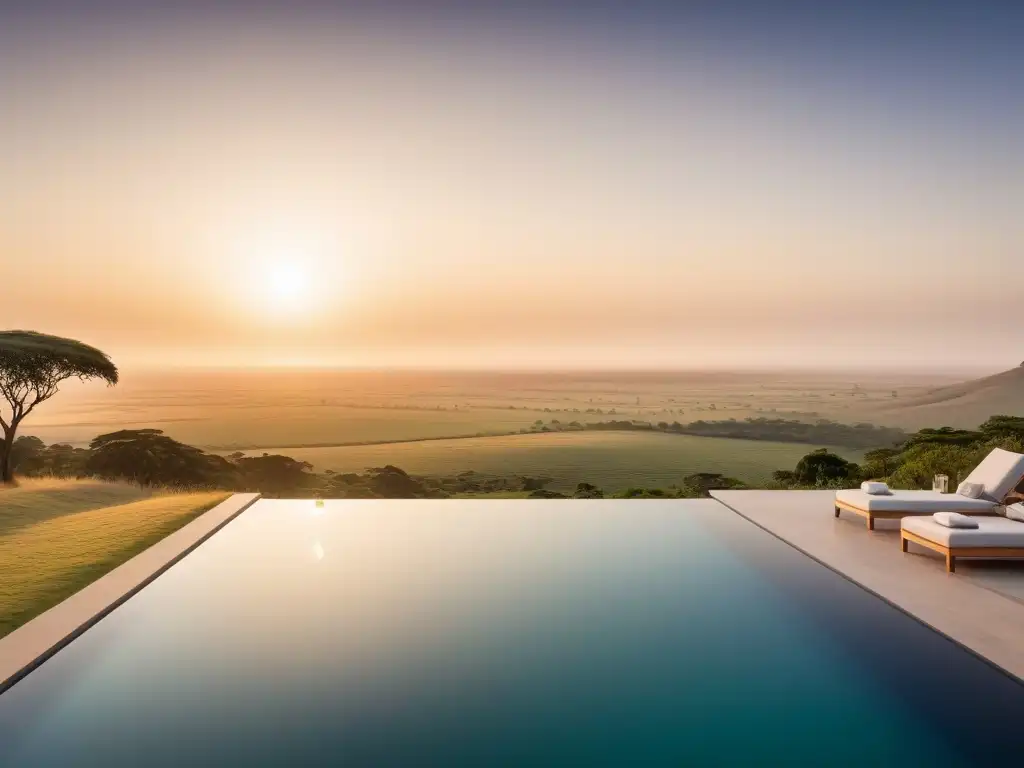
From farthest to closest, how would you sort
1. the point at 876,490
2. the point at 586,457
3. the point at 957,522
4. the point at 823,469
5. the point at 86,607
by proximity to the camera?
the point at 586,457, the point at 823,469, the point at 876,490, the point at 957,522, the point at 86,607

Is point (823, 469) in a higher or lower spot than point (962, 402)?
lower

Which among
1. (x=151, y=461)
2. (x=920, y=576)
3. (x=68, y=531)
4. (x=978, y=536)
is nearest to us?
(x=920, y=576)

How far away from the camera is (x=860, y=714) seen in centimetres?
377

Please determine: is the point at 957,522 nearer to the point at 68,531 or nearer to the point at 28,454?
the point at 68,531

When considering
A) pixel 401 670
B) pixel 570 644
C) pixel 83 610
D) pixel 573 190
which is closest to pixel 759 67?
pixel 573 190

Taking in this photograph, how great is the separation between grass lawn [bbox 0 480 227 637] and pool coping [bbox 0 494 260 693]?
0.58ft

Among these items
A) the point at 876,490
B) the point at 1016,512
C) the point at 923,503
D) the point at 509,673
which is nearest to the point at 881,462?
the point at 876,490

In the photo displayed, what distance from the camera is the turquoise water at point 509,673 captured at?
3449mm

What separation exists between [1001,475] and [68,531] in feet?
32.5

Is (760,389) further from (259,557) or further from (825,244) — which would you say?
(259,557)

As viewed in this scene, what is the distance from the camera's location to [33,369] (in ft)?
40.4

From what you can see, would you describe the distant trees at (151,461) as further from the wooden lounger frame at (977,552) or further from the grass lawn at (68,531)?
the wooden lounger frame at (977,552)

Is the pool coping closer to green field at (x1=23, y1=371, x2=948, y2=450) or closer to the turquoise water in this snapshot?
the turquoise water

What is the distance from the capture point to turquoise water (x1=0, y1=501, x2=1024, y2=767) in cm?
345
